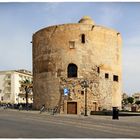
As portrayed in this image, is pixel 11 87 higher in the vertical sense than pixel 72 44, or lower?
lower

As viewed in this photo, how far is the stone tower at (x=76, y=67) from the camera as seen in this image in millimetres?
38531

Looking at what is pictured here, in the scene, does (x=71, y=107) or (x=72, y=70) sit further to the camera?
(x=72, y=70)

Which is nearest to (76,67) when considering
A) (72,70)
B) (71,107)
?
(72,70)

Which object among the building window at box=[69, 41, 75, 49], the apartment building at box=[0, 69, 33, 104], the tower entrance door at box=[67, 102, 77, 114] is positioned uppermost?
the building window at box=[69, 41, 75, 49]

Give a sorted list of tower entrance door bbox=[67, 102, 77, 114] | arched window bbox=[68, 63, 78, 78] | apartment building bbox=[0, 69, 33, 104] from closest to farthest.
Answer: tower entrance door bbox=[67, 102, 77, 114], arched window bbox=[68, 63, 78, 78], apartment building bbox=[0, 69, 33, 104]

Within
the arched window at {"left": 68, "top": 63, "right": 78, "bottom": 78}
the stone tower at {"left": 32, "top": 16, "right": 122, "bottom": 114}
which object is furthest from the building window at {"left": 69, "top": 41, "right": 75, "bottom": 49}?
the arched window at {"left": 68, "top": 63, "right": 78, "bottom": 78}

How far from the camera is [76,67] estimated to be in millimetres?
38625

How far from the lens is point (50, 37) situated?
3941cm

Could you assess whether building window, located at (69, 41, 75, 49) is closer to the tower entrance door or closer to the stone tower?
the stone tower

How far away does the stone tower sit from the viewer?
38531 millimetres

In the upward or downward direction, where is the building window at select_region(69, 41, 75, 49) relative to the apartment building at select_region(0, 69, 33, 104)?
upward

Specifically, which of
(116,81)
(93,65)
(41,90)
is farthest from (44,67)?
(116,81)

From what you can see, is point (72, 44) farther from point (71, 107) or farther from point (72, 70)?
point (71, 107)

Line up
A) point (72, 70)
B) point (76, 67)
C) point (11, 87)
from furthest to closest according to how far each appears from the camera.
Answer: point (11, 87) < point (72, 70) < point (76, 67)
